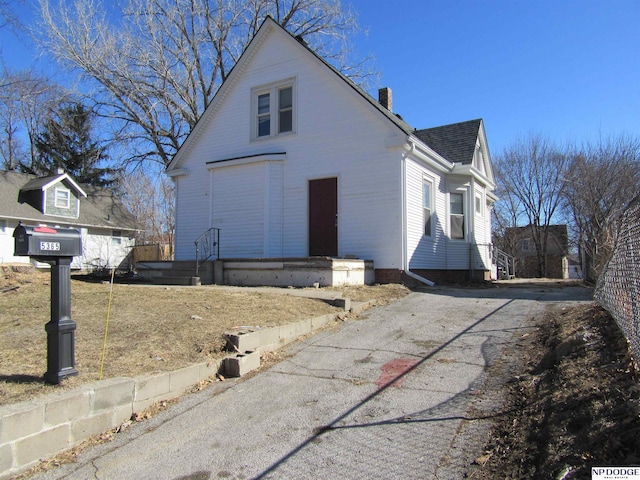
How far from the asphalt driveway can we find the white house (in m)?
6.61

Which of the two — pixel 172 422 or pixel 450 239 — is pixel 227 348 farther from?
pixel 450 239

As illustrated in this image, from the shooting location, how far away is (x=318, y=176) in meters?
13.9

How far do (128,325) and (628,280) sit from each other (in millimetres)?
5913

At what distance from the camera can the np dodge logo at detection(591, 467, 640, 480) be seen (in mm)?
2520

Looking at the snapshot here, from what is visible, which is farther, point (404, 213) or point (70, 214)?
point (70, 214)

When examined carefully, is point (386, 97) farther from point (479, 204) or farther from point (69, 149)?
point (69, 149)

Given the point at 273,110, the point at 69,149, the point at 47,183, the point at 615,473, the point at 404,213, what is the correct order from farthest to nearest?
the point at 69,149, the point at 47,183, the point at 273,110, the point at 404,213, the point at 615,473

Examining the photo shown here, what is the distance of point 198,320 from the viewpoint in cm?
679

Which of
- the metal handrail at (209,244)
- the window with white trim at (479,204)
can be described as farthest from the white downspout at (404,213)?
the window with white trim at (479,204)

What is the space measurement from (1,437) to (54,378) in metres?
0.83

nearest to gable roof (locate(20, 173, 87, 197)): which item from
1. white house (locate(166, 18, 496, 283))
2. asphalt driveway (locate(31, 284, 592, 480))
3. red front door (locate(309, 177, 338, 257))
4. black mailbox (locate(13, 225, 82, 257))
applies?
white house (locate(166, 18, 496, 283))

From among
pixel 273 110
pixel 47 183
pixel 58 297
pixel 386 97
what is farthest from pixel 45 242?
pixel 47 183

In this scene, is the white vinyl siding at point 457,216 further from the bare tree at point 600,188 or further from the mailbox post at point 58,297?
the mailbox post at point 58,297

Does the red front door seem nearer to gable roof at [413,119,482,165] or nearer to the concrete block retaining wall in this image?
gable roof at [413,119,482,165]
